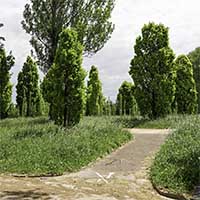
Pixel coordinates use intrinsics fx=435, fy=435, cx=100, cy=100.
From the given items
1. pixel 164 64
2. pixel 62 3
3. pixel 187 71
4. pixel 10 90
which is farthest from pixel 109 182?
pixel 10 90

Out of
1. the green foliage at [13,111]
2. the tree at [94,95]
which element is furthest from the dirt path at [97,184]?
the green foliage at [13,111]

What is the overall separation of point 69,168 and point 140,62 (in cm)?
1326

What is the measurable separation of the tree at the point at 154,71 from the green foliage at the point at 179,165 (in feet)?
32.7

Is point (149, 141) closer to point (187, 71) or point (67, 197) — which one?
point (67, 197)

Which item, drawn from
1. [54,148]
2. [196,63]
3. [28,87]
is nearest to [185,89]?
[28,87]

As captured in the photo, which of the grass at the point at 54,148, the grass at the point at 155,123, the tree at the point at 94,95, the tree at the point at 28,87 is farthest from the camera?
the tree at the point at 94,95

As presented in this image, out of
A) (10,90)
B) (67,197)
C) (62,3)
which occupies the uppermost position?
(62,3)

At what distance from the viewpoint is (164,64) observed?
23.0 m

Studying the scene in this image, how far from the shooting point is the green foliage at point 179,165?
9.04 m

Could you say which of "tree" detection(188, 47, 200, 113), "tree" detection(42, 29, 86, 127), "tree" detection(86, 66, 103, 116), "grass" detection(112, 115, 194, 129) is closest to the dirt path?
"tree" detection(42, 29, 86, 127)

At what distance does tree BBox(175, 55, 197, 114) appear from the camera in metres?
27.2

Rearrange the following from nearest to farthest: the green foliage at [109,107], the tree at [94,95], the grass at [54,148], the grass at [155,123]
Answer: the grass at [54,148]
the grass at [155,123]
the tree at [94,95]
the green foliage at [109,107]

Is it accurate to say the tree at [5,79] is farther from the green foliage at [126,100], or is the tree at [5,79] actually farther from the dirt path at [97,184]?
the dirt path at [97,184]

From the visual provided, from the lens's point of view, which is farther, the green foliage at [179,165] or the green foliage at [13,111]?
the green foliage at [13,111]
